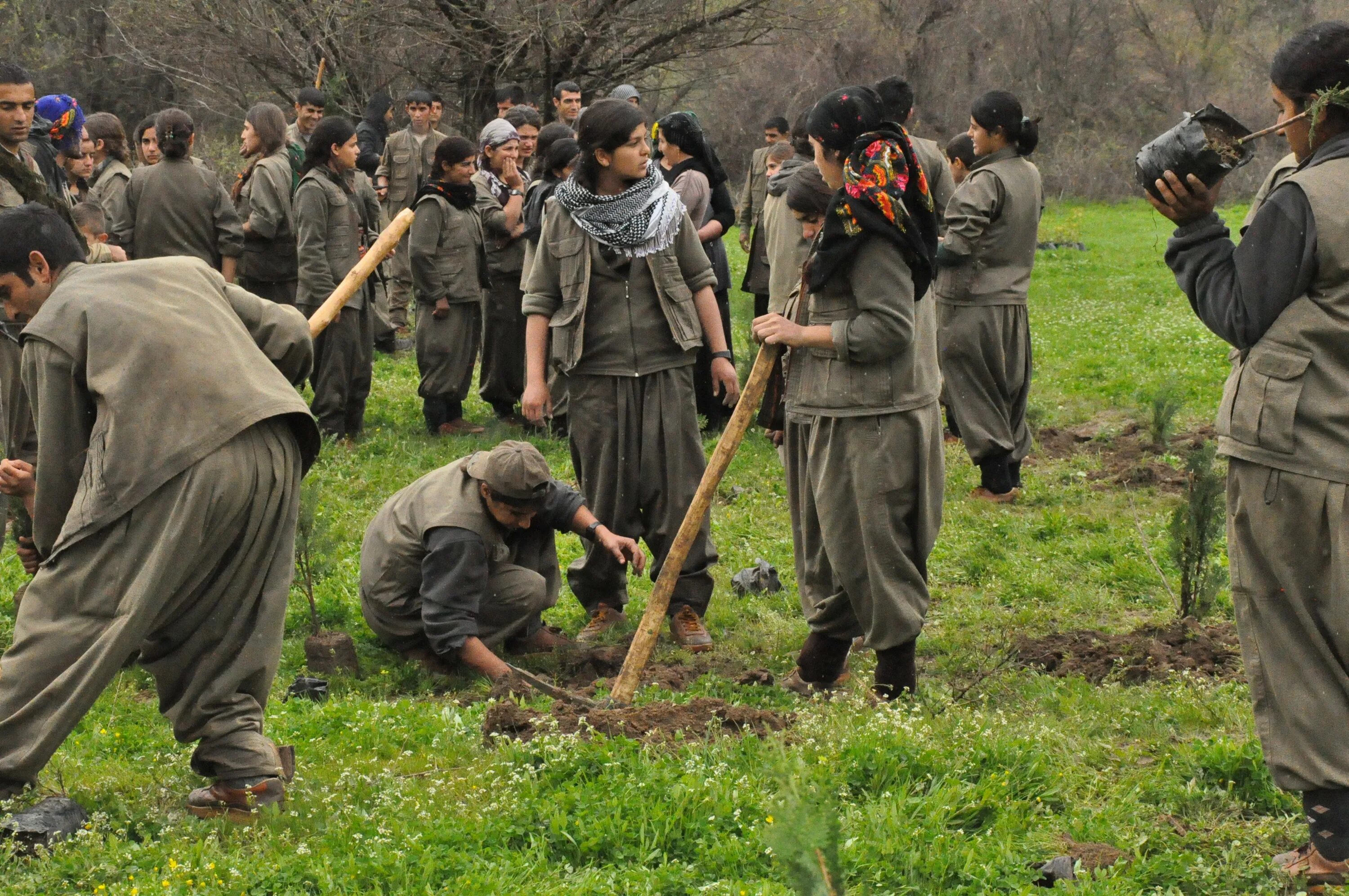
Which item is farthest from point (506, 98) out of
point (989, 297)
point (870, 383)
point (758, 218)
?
point (870, 383)

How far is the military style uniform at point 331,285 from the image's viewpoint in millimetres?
10102

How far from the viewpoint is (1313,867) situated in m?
3.91

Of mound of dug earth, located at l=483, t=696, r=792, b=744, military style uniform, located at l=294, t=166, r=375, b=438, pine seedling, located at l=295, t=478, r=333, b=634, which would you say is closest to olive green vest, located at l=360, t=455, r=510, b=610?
pine seedling, located at l=295, t=478, r=333, b=634

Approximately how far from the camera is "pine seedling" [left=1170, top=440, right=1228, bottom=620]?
6.53 m

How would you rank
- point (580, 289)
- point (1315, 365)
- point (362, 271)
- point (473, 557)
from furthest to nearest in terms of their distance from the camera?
point (580, 289) → point (362, 271) → point (473, 557) → point (1315, 365)

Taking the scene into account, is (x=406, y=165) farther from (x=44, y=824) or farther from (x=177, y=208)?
(x=44, y=824)

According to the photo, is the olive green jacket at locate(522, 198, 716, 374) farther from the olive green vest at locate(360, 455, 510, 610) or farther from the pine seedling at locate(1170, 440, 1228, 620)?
the pine seedling at locate(1170, 440, 1228, 620)

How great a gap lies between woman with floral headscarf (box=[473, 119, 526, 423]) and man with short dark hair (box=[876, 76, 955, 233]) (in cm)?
325

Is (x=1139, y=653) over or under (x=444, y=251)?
under

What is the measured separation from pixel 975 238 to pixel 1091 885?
5.56 m

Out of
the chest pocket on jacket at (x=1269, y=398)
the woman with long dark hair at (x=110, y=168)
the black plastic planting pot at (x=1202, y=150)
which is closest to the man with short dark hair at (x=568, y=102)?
the woman with long dark hair at (x=110, y=168)

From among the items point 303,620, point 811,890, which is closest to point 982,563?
point 303,620

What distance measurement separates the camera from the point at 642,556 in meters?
6.13

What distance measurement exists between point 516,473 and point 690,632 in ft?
4.17
